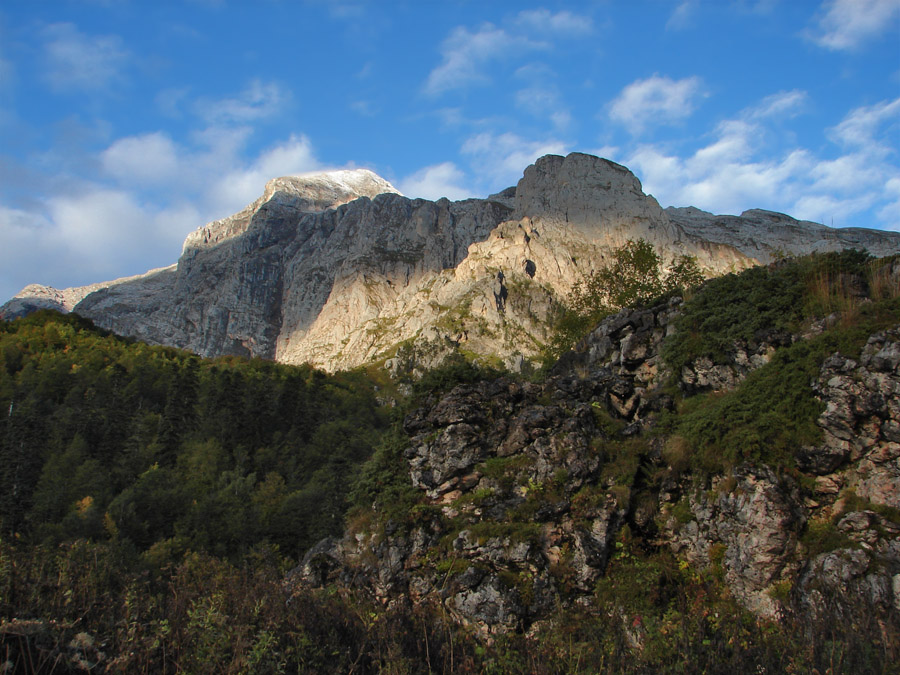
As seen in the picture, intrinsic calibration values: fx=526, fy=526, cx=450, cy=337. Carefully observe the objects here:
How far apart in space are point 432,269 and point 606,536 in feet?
517

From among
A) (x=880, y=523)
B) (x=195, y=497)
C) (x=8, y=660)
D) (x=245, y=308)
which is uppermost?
(x=245, y=308)

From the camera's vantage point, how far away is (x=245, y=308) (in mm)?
183375

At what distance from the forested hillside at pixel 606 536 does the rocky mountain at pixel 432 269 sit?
3632 inches

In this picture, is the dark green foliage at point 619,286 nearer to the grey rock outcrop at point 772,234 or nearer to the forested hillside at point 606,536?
the forested hillside at point 606,536

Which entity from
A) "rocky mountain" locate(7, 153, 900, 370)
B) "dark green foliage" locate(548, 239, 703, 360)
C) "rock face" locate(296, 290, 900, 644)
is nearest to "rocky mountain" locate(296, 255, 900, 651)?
"rock face" locate(296, 290, 900, 644)

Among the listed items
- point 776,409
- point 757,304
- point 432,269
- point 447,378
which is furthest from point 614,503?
point 432,269

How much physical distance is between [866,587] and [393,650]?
10.3m

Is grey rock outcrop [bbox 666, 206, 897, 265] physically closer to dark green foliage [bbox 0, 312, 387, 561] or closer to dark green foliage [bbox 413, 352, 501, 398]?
dark green foliage [bbox 0, 312, 387, 561]

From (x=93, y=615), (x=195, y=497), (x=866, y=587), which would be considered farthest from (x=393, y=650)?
(x=195, y=497)

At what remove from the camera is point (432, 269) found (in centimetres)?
16962

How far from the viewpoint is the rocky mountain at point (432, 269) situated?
130 metres

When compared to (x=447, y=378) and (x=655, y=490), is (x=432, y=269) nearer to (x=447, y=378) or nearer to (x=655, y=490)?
(x=447, y=378)

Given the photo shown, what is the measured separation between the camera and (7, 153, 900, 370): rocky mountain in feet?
426

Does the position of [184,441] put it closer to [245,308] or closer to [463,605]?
[463,605]
